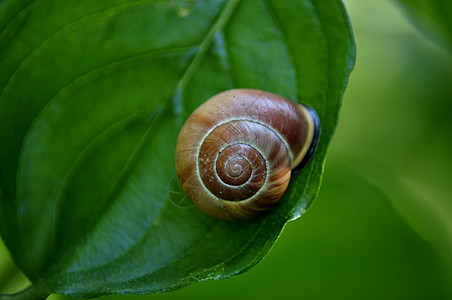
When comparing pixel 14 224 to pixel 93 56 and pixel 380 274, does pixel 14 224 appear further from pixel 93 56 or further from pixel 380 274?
pixel 380 274

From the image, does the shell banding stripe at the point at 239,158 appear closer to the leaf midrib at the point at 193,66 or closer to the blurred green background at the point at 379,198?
the leaf midrib at the point at 193,66

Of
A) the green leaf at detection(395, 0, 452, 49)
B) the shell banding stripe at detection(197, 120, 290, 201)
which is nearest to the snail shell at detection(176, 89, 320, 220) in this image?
the shell banding stripe at detection(197, 120, 290, 201)

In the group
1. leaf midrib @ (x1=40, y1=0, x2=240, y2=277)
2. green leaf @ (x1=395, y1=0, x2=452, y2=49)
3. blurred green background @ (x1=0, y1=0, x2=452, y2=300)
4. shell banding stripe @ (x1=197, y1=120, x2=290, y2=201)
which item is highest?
leaf midrib @ (x1=40, y1=0, x2=240, y2=277)

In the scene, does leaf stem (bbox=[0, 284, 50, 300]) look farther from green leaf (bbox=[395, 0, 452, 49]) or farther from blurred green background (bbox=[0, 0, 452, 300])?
green leaf (bbox=[395, 0, 452, 49])

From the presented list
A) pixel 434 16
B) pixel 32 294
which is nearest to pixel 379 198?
pixel 434 16

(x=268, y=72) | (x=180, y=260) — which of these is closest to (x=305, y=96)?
(x=268, y=72)

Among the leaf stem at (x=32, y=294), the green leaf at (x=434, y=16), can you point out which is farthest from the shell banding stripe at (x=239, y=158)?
the green leaf at (x=434, y=16)
